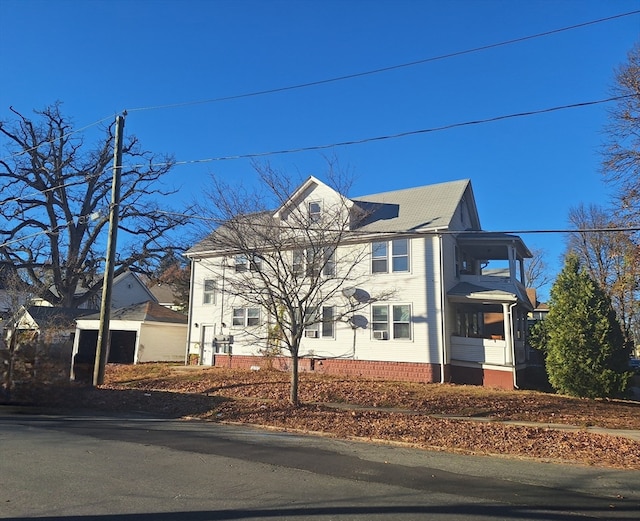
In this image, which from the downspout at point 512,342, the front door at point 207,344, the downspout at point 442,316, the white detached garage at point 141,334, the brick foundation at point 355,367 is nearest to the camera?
the downspout at point 512,342

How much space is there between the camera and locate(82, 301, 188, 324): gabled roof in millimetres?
29219

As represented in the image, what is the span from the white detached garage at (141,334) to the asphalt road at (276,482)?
62.2 ft

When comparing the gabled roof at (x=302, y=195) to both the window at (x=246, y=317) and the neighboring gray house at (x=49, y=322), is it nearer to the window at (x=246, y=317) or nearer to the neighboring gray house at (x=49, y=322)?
the window at (x=246, y=317)

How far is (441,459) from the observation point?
28.6 ft

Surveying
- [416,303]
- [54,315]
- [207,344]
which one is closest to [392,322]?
[416,303]

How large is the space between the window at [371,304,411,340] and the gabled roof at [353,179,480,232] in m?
3.36

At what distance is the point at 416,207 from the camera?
2300 centimetres

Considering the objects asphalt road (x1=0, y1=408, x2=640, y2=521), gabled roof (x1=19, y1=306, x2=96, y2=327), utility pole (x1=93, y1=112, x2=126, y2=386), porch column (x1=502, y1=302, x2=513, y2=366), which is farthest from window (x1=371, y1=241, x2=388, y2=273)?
gabled roof (x1=19, y1=306, x2=96, y2=327)

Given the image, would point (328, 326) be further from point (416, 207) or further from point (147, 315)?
point (147, 315)

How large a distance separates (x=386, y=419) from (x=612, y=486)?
568 cm

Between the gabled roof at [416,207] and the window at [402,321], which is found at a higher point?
the gabled roof at [416,207]

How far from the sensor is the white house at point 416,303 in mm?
20297

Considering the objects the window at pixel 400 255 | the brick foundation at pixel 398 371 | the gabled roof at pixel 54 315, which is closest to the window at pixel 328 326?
the brick foundation at pixel 398 371

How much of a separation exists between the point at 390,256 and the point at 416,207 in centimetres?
286
